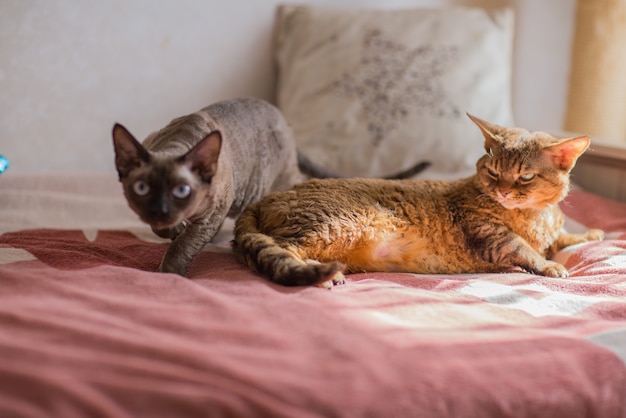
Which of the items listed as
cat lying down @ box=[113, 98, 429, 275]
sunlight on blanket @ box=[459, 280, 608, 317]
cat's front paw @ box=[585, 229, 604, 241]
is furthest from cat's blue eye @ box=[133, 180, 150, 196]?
cat's front paw @ box=[585, 229, 604, 241]

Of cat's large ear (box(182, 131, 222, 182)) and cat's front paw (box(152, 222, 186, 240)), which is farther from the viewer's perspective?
cat's front paw (box(152, 222, 186, 240))

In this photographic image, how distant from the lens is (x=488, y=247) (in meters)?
1.63

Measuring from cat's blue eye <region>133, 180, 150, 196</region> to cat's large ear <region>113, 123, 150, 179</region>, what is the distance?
52mm

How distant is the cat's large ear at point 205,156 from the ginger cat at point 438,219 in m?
0.18


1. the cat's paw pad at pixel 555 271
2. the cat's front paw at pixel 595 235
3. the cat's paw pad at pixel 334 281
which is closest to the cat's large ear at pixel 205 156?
the cat's paw pad at pixel 334 281

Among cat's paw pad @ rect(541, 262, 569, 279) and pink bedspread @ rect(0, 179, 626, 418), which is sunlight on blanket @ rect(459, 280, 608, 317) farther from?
cat's paw pad @ rect(541, 262, 569, 279)

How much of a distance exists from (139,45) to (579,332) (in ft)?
6.28

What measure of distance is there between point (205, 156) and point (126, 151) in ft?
0.57

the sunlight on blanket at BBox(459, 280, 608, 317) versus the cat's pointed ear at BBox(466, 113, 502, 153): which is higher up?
the cat's pointed ear at BBox(466, 113, 502, 153)

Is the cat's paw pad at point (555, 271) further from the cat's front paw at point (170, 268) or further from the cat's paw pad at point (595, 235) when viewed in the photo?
the cat's front paw at point (170, 268)

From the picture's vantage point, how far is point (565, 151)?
1.58 meters

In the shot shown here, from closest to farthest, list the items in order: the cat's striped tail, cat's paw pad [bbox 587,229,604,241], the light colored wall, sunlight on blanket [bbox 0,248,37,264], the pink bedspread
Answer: the pink bedspread → the cat's striped tail → sunlight on blanket [bbox 0,248,37,264] → cat's paw pad [bbox 587,229,604,241] → the light colored wall

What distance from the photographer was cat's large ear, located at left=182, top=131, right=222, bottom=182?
1.38 m

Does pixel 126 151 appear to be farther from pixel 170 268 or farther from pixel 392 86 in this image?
pixel 392 86
